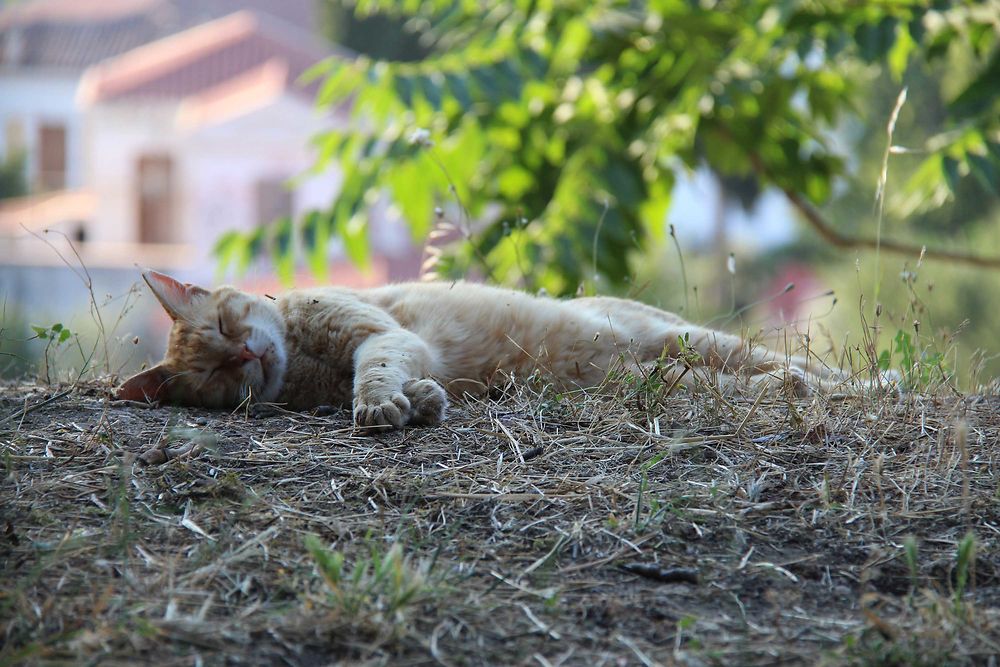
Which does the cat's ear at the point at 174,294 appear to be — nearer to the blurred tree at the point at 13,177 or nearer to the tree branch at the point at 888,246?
the tree branch at the point at 888,246

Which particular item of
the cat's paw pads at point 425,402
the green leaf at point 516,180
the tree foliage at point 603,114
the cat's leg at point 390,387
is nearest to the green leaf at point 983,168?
the tree foliage at point 603,114

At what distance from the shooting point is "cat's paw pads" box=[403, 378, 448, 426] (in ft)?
9.76

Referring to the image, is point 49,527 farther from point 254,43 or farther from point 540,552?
point 254,43

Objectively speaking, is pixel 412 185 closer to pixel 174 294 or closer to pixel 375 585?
A: pixel 174 294

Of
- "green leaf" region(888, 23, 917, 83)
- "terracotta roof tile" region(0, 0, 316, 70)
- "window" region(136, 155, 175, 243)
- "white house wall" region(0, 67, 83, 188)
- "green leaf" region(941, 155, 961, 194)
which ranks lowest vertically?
"window" region(136, 155, 175, 243)

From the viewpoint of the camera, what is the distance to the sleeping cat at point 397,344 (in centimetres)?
339

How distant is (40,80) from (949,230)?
23166 mm

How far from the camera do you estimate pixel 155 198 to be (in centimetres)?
2298

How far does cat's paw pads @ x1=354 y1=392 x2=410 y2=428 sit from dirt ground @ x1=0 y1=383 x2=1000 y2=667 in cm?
6

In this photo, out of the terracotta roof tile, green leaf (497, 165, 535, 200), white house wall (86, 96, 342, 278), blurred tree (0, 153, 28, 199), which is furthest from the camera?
the terracotta roof tile

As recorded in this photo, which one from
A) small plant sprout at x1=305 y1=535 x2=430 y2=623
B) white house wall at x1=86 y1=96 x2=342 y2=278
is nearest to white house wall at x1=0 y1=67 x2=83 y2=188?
white house wall at x1=86 y1=96 x2=342 y2=278

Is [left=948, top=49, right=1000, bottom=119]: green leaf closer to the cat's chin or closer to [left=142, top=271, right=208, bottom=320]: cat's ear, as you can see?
the cat's chin

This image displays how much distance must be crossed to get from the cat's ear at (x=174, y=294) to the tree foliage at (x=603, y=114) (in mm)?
1551

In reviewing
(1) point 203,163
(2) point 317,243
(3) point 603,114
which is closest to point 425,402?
(2) point 317,243
